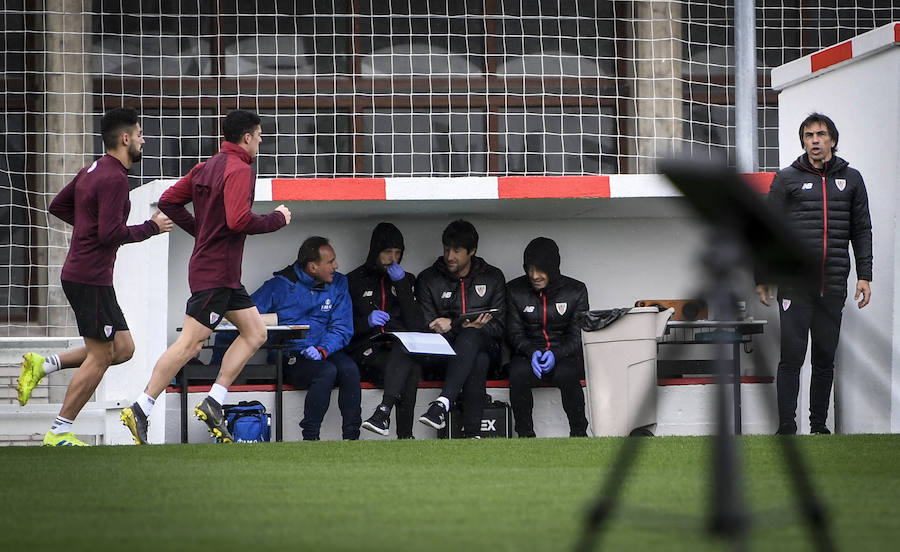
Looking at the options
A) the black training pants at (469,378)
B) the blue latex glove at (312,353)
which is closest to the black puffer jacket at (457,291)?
the black training pants at (469,378)

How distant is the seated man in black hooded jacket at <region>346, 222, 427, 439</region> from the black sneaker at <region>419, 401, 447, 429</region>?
0.26 m

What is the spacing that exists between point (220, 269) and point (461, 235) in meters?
2.54

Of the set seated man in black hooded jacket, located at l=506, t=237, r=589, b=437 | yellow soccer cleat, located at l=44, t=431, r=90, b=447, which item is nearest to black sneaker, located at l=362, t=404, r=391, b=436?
seated man in black hooded jacket, located at l=506, t=237, r=589, b=437

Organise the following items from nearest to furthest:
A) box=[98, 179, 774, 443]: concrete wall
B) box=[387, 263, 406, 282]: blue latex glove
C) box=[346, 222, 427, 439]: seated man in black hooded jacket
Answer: box=[346, 222, 427, 439]: seated man in black hooded jacket → box=[387, 263, 406, 282]: blue latex glove → box=[98, 179, 774, 443]: concrete wall

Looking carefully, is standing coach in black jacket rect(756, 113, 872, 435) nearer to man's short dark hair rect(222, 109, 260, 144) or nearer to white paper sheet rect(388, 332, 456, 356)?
white paper sheet rect(388, 332, 456, 356)

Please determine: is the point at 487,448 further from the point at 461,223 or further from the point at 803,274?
the point at 803,274

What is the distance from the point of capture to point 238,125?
7516 millimetres

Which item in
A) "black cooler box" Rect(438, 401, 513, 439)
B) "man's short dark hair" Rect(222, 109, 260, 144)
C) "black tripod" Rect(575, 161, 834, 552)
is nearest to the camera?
→ "black tripod" Rect(575, 161, 834, 552)

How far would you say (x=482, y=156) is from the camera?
44.2 feet

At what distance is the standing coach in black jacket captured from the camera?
319 inches

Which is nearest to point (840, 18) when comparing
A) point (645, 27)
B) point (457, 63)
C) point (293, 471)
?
point (645, 27)

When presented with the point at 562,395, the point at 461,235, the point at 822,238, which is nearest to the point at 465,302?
the point at 461,235

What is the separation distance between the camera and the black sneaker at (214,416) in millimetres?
7388

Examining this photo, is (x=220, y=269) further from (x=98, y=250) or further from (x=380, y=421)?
(x=380, y=421)
